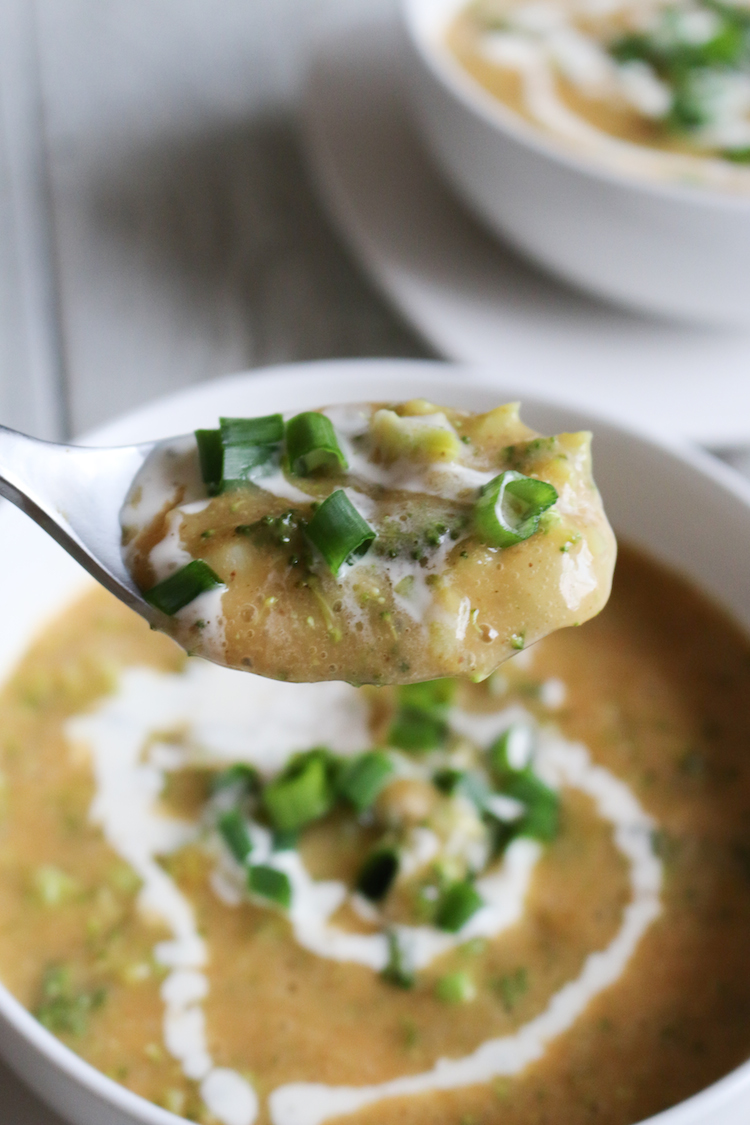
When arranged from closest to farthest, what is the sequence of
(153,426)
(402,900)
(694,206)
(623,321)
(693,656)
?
(402,900)
(153,426)
(693,656)
(694,206)
(623,321)

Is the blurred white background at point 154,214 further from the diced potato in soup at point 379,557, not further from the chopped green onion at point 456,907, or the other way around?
the chopped green onion at point 456,907

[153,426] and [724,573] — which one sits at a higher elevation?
[153,426]

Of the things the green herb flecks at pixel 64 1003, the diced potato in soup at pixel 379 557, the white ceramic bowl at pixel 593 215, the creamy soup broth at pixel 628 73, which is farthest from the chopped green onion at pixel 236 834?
the creamy soup broth at pixel 628 73

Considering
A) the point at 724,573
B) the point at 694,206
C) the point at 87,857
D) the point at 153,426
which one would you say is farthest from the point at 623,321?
the point at 87,857

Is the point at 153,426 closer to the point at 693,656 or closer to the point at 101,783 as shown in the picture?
the point at 101,783

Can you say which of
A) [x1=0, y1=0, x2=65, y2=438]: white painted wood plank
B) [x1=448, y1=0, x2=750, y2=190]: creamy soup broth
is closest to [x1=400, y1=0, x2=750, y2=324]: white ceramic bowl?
[x1=448, y1=0, x2=750, y2=190]: creamy soup broth
